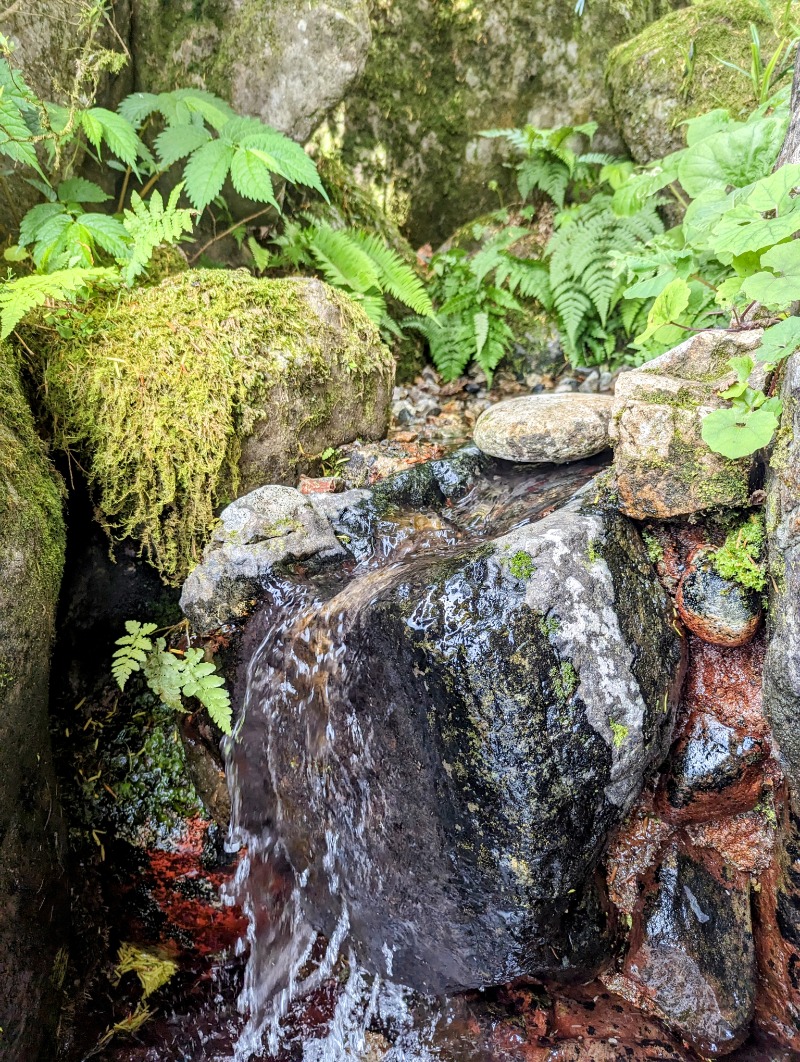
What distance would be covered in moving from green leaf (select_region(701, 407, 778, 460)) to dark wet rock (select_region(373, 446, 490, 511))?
1590 millimetres

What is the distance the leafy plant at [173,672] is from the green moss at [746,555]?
2097 millimetres

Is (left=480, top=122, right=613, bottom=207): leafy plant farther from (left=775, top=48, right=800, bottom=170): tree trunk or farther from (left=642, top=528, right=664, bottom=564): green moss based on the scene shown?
(left=642, top=528, right=664, bottom=564): green moss

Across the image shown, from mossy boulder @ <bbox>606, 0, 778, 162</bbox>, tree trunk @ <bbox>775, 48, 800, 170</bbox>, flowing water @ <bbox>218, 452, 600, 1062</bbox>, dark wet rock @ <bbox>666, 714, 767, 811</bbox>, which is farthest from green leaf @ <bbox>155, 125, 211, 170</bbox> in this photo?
dark wet rock @ <bbox>666, 714, 767, 811</bbox>

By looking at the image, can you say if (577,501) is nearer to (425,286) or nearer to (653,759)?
(653,759)

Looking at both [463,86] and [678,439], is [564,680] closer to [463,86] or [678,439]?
[678,439]

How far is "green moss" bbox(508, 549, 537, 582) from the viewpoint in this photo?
6.98ft

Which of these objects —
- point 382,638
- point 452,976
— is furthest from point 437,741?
point 452,976

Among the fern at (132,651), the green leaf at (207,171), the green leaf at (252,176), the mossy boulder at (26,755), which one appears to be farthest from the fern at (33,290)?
the fern at (132,651)

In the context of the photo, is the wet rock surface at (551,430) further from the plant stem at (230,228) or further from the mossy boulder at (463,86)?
the mossy boulder at (463,86)

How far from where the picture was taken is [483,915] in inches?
85.6

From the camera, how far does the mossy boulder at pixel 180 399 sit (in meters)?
2.96

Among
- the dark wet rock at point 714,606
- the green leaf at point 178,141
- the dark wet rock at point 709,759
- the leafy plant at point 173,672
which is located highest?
the green leaf at point 178,141

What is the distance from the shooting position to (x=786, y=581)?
6.34 ft

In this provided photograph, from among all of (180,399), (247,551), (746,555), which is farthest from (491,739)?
(180,399)
